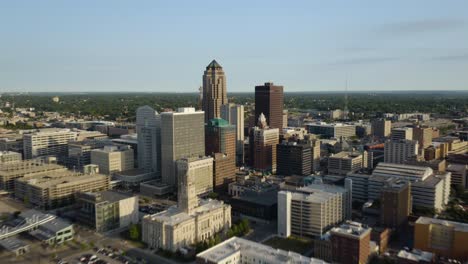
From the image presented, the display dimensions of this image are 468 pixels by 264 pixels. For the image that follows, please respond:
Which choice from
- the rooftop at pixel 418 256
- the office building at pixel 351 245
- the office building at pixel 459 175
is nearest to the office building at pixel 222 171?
the office building at pixel 351 245

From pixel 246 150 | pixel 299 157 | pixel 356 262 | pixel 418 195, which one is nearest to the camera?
pixel 356 262

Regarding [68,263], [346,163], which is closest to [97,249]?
[68,263]

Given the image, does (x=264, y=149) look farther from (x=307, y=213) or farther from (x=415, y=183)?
Answer: (x=307, y=213)

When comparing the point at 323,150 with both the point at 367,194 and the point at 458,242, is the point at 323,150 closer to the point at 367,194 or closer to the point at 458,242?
the point at 367,194

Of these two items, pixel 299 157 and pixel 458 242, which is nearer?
pixel 458 242

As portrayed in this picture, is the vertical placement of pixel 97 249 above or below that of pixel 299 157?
below

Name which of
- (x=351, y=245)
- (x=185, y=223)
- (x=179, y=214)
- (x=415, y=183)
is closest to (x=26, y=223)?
(x=179, y=214)

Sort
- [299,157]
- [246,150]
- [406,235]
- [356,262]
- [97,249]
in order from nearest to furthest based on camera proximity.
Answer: [356,262]
[97,249]
[406,235]
[299,157]
[246,150]
